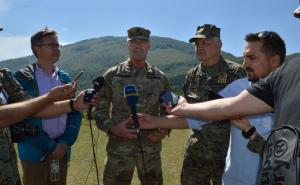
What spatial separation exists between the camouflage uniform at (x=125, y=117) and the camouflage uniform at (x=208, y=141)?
59cm

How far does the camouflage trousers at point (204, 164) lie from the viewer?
6672mm

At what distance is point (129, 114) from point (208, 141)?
1469mm

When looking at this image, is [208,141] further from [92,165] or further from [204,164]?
[92,165]

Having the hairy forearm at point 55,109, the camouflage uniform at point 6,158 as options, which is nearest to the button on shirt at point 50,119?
the hairy forearm at point 55,109

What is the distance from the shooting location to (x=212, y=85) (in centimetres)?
689

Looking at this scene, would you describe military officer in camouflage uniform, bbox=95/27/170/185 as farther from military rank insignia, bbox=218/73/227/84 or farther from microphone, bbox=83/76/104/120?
microphone, bbox=83/76/104/120

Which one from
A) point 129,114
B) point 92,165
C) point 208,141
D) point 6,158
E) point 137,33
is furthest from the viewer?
point 92,165

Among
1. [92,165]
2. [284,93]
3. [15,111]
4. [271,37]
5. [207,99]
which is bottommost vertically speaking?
[92,165]

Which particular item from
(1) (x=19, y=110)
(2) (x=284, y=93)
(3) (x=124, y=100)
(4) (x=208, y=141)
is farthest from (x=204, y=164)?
(2) (x=284, y=93)

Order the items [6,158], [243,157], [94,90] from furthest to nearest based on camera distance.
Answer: [94,90] → [6,158] → [243,157]

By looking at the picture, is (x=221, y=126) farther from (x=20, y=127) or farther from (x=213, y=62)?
(x=20, y=127)

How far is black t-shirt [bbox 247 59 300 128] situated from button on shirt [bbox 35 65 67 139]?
451 centimetres

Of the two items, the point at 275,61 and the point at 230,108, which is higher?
the point at 275,61

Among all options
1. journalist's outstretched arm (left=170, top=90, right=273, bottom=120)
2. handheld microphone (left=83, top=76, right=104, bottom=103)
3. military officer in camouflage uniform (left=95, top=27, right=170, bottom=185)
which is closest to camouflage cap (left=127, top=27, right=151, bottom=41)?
military officer in camouflage uniform (left=95, top=27, right=170, bottom=185)
